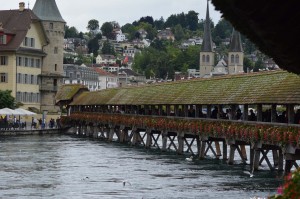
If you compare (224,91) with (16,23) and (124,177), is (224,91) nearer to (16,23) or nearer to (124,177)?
(124,177)

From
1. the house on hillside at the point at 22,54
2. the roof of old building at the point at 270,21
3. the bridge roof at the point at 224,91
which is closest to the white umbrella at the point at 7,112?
the house on hillside at the point at 22,54

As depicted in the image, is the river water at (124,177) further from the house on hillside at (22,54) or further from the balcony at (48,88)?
the balcony at (48,88)

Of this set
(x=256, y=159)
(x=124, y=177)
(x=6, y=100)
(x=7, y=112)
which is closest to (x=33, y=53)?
(x=6, y=100)

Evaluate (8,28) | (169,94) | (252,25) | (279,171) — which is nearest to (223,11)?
(252,25)

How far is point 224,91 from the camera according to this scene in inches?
1875

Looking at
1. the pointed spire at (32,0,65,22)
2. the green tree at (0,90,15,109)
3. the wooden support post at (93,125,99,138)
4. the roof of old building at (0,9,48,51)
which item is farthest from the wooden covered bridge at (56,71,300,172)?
the pointed spire at (32,0,65,22)

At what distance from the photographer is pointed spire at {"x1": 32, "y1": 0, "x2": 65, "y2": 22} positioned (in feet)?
373

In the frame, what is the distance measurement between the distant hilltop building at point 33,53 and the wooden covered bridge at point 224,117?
25210 millimetres

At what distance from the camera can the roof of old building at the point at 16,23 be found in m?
105

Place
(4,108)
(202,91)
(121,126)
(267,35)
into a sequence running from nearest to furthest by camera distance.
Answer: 1. (267,35)
2. (202,91)
3. (121,126)
4. (4,108)

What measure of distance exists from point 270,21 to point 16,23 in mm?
103732

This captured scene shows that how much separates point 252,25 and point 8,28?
103 meters

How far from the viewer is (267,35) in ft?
22.6

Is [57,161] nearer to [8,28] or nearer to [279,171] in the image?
[279,171]
